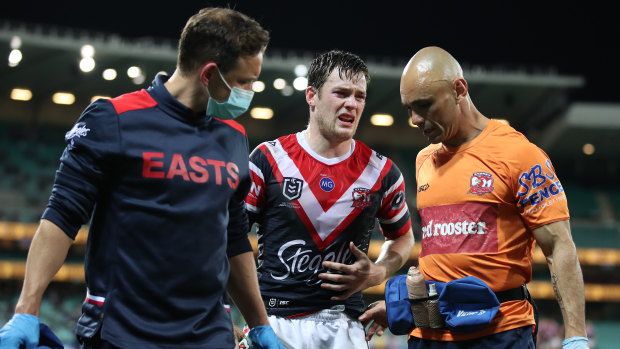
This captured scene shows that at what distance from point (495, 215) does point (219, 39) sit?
70.7 inches

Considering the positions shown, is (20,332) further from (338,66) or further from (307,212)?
(338,66)

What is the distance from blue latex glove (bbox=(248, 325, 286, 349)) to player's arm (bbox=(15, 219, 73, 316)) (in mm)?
945

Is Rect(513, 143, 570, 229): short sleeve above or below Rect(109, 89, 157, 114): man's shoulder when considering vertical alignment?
below

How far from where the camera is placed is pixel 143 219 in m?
2.45

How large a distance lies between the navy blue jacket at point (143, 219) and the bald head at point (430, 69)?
5.13 feet

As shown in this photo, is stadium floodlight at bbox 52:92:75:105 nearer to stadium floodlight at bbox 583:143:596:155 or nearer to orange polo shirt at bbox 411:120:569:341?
stadium floodlight at bbox 583:143:596:155

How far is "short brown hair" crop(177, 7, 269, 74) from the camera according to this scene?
2.58m

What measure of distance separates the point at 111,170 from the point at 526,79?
23.0 meters

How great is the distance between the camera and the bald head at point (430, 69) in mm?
3703

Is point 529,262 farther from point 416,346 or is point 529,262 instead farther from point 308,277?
point 308,277

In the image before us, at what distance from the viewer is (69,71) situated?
22953 millimetres

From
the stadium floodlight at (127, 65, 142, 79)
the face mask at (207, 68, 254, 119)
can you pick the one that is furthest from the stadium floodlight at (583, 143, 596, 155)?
the face mask at (207, 68, 254, 119)

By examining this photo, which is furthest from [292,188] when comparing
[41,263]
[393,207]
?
[41,263]

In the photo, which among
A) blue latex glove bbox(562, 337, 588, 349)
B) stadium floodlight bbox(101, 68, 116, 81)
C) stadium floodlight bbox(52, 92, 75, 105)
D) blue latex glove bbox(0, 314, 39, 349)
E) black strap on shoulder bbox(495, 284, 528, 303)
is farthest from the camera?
stadium floodlight bbox(52, 92, 75, 105)
